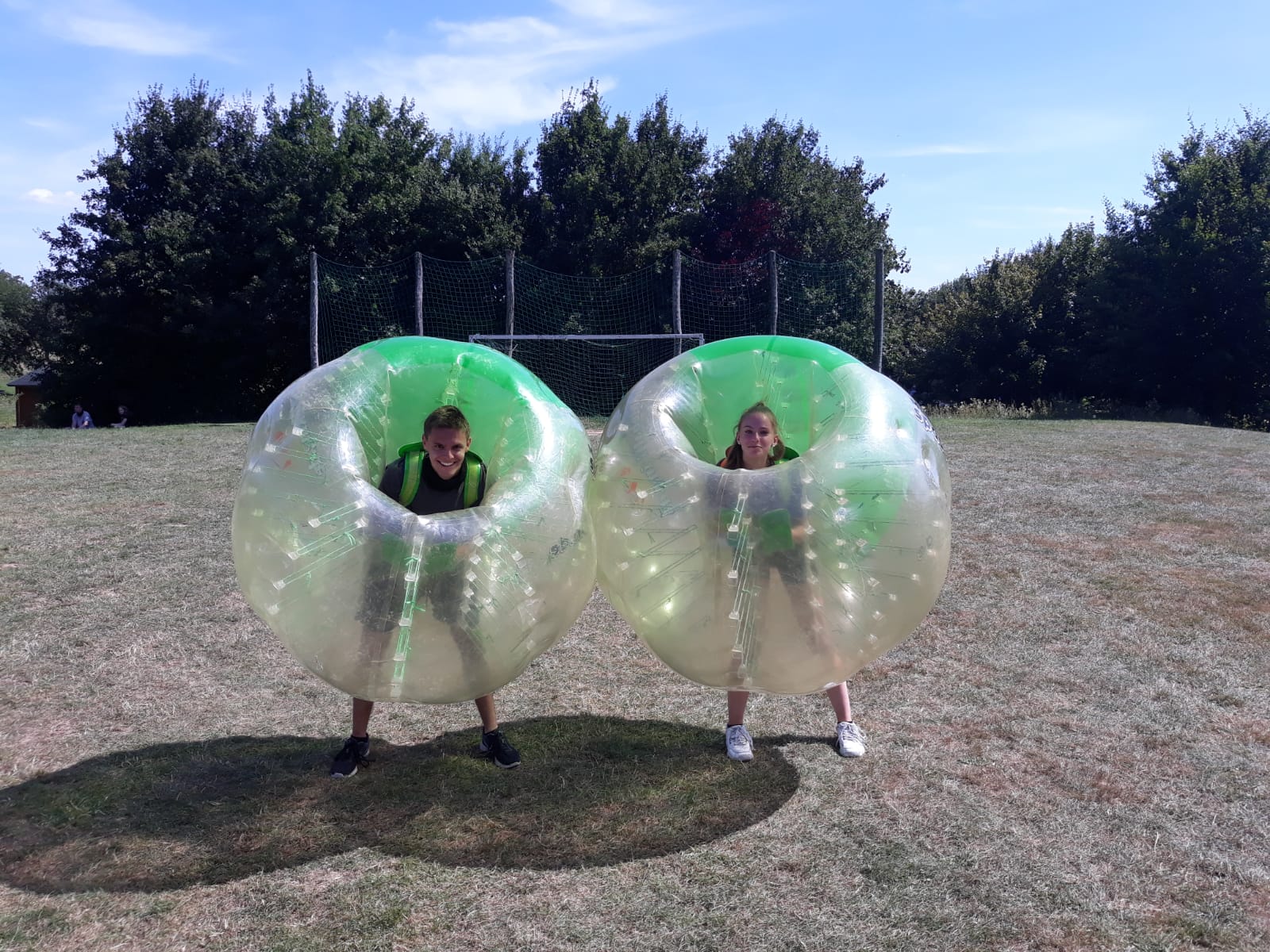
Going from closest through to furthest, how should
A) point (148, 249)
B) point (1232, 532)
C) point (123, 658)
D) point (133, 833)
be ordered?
1. point (133, 833)
2. point (123, 658)
3. point (1232, 532)
4. point (148, 249)

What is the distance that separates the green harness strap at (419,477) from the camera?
3.88 metres

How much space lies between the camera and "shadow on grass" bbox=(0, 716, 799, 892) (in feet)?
11.0

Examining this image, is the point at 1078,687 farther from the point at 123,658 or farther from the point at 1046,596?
the point at 123,658

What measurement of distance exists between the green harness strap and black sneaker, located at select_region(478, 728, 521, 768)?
1004 millimetres

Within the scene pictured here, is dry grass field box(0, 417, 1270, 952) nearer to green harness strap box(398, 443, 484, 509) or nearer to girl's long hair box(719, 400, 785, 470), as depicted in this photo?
green harness strap box(398, 443, 484, 509)

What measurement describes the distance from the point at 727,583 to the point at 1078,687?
2.44 meters

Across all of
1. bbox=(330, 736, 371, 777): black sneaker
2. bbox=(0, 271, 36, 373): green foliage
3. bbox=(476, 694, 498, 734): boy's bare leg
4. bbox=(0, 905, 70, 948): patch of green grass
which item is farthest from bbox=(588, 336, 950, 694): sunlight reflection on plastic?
bbox=(0, 271, 36, 373): green foliage

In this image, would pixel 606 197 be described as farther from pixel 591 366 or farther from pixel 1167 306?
pixel 1167 306

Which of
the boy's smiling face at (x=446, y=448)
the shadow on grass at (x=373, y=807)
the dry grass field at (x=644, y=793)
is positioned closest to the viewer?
the dry grass field at (x=644, y=793)

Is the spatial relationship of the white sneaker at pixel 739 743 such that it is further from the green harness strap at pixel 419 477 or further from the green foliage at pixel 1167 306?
the green foliage at pixel 1167 306

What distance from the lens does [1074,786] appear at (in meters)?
3.87

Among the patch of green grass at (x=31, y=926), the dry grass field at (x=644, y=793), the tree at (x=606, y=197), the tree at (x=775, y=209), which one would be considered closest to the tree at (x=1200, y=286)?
the tree at (x=775, y=209)

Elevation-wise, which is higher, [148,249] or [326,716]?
[148,249]

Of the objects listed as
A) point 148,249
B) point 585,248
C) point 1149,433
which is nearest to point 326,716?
point 1149,433
